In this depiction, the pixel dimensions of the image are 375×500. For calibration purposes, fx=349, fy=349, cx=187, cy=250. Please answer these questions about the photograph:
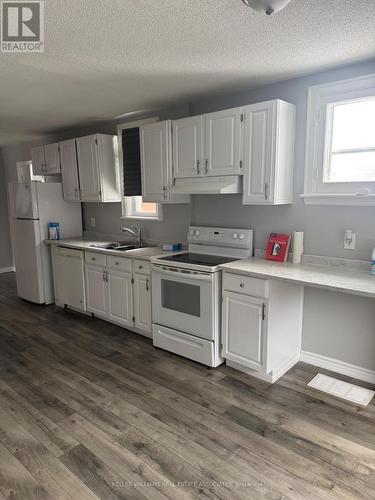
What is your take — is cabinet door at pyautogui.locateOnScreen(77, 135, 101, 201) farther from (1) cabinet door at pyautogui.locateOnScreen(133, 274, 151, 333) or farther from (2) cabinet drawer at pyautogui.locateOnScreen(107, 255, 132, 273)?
(1) cabinet door at pyautogui.locateOnScreen(133, 274, 151, 333)

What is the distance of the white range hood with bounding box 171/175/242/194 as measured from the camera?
293 centimetres

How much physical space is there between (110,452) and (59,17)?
241 centimetres

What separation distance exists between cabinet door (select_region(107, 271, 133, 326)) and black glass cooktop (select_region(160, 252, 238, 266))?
0.59m

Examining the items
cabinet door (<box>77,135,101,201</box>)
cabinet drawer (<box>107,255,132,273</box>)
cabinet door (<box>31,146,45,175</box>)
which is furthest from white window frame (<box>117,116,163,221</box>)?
cabinet door (<box>31,146,45,175</box>)

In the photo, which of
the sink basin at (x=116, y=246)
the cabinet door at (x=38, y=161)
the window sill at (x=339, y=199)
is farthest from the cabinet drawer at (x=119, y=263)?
the cabinet door at (x=38, y=161)

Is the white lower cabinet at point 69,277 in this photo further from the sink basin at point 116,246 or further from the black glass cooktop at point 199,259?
the black glass cooktop at point 199,259

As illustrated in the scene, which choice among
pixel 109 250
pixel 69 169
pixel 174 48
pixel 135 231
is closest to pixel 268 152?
pixel 174 48

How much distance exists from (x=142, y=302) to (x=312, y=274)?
1.70m

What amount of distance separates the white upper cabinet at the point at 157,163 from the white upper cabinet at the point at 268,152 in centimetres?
85

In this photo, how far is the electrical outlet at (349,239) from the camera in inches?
105

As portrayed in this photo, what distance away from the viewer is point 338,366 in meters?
2.85

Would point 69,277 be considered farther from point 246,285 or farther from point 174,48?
point 174,48

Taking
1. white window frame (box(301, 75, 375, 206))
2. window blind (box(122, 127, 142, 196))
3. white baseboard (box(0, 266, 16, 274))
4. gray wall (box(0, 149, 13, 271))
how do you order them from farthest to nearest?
white baseboard (box(0, 266, 16, 274)) → gray wall (box(0, 149, 13, 271)) → window blind (box(122, 127, 142, 196)) → white window frame (box(301, 75, 375, 206))

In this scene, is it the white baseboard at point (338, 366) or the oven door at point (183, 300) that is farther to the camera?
the oven door at point (183, 300)
